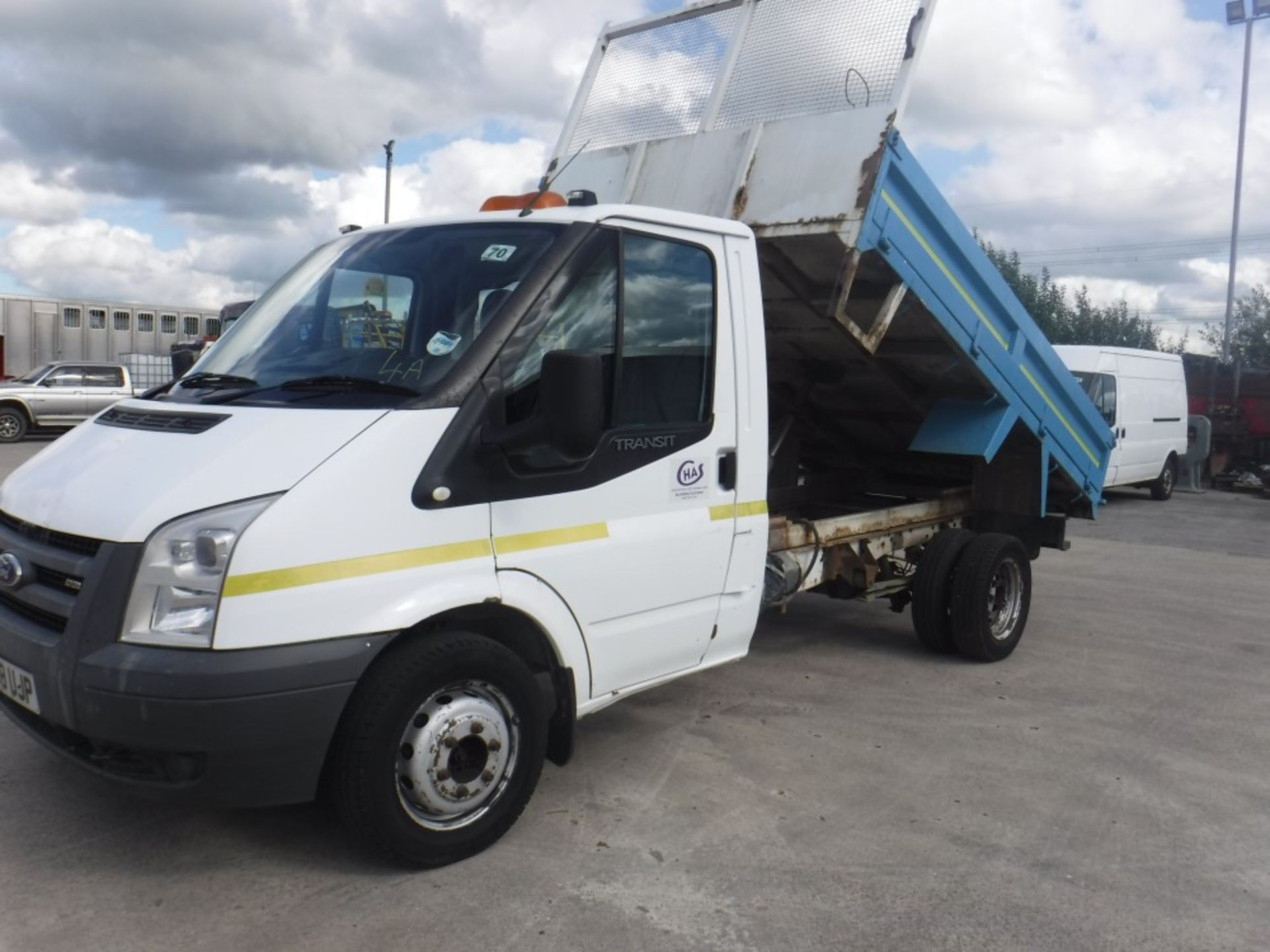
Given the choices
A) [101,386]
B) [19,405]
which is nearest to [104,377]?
[101,386]

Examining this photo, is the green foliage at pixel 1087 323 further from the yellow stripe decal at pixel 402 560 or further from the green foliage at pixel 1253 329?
the yellow stripe decal at pixel 402 560

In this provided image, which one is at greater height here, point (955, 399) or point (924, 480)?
point (955, 399)

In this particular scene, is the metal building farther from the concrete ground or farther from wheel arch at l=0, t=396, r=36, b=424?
the concrete ground

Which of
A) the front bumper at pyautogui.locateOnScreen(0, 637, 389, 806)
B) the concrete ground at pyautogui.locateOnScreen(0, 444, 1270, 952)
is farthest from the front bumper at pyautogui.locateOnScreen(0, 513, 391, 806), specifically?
the concrete ground at pyautogui.locateOnScreen(0, 444, 1270, 952)

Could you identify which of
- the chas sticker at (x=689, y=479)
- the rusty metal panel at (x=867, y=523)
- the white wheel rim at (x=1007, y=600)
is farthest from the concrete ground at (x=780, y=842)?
the chas sticker at (x=689, y=479)

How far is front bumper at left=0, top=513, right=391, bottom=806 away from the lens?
3.03 meters

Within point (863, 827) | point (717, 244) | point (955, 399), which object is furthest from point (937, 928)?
point (955, 399)

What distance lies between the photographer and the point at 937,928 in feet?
11.0

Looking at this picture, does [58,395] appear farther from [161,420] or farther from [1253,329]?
[1253,329]

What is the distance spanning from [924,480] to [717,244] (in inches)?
141

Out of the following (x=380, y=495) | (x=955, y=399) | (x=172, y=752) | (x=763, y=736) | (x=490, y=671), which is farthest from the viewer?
(x=955, y=399)

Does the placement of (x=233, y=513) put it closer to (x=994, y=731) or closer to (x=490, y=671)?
(x=490, y=671)

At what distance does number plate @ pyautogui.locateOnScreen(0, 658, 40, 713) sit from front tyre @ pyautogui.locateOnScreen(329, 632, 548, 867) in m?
0.92

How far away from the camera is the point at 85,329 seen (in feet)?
96.0
